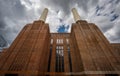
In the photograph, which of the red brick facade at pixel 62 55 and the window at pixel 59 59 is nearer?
the red brick facade at pixel 62 55

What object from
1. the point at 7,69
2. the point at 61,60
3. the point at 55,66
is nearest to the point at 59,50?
the point at 61,60

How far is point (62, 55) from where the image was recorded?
21906 millimetres

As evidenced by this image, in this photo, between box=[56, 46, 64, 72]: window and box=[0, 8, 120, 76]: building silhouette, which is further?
box=[56, 46, 64, 72]: window

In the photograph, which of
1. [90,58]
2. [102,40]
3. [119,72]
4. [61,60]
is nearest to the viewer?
[119,72]

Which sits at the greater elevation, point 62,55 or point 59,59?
point 62,55

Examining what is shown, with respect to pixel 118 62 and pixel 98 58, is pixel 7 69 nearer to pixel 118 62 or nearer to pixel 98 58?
pixel 98 58

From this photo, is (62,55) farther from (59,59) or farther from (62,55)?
(59,59)

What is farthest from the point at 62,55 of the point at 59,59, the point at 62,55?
the point at 59,59

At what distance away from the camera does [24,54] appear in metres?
16.0

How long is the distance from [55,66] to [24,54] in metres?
7.08

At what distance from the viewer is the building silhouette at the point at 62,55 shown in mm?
13906

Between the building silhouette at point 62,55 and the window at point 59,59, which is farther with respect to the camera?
the window at point 59,59

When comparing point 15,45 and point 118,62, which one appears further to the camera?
point 15,45

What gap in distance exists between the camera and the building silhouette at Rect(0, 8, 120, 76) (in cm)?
1391
